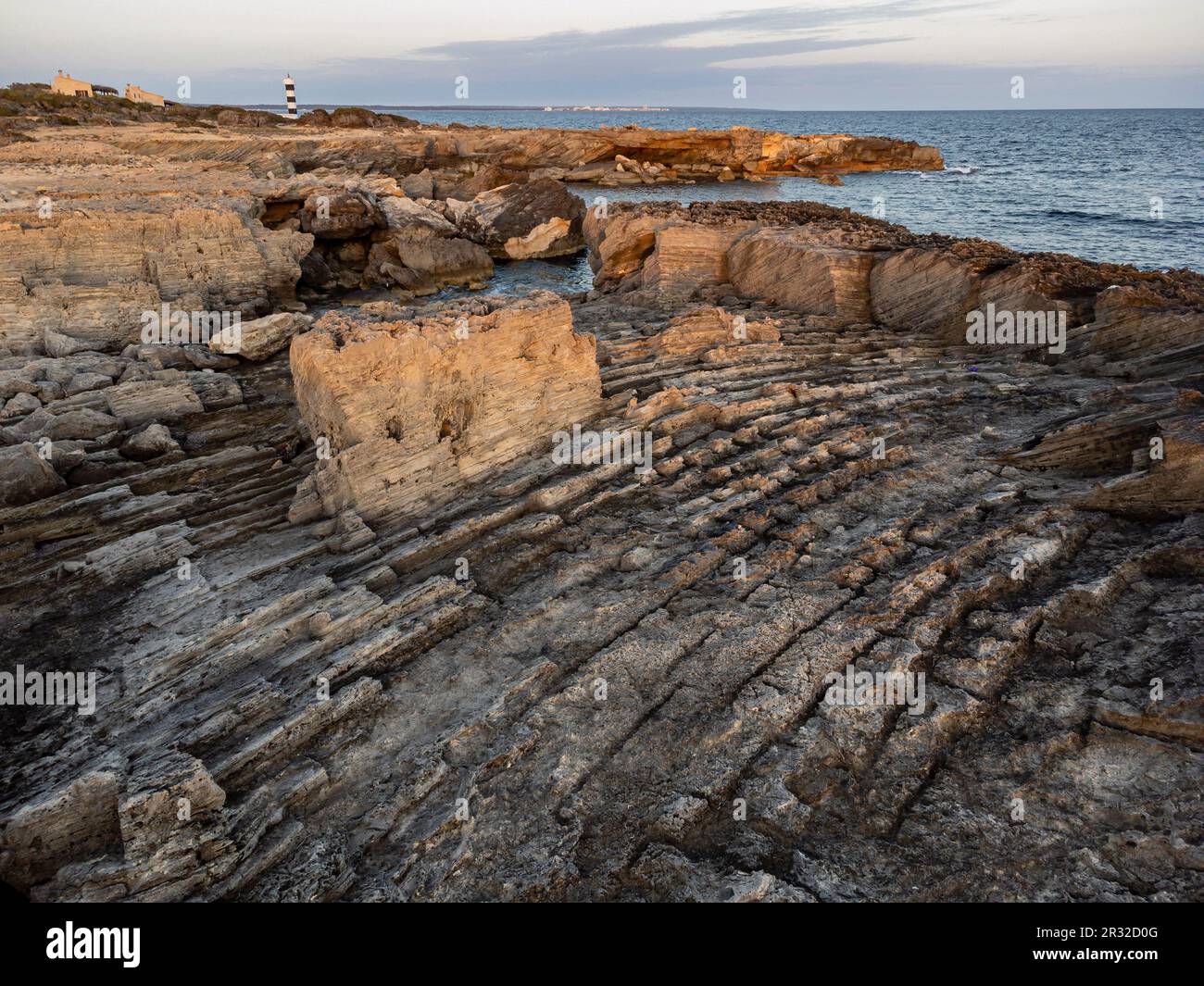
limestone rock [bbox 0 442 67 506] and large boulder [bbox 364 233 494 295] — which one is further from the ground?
large boulder [bbox 364 233 494 295]

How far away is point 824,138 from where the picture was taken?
80938 mm

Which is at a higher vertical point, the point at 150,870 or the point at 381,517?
the point at 381,517

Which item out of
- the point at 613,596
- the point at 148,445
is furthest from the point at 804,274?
the point at 148,445

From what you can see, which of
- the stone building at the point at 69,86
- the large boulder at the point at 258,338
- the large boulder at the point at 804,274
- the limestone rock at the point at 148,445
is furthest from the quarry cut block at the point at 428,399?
the stone building at the point at 69,86

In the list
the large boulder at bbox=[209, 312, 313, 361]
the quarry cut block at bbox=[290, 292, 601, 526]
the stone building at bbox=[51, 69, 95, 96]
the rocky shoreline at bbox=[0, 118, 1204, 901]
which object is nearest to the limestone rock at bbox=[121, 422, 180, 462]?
the rocky shoreline at bbox=[0, 118, 1204, 901]

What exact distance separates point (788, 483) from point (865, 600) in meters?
2.92

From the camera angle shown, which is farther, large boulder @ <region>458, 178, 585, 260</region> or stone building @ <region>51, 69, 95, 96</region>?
stone building @ <region>51, 69, 95, 96</region>

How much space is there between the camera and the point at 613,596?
907 cm

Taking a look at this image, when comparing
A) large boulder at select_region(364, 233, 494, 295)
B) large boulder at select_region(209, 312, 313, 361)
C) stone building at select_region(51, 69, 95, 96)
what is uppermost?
stone building at select_region(51, 69, 95, 96)

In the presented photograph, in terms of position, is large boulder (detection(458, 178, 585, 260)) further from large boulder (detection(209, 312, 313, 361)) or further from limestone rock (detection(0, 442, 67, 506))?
limestone rock (detection(0, 442, 67, 506))

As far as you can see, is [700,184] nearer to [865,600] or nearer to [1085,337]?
[1085,337]

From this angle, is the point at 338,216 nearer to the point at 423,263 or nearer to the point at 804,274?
the point at 423,263

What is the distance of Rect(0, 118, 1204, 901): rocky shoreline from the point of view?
6.26 meters
